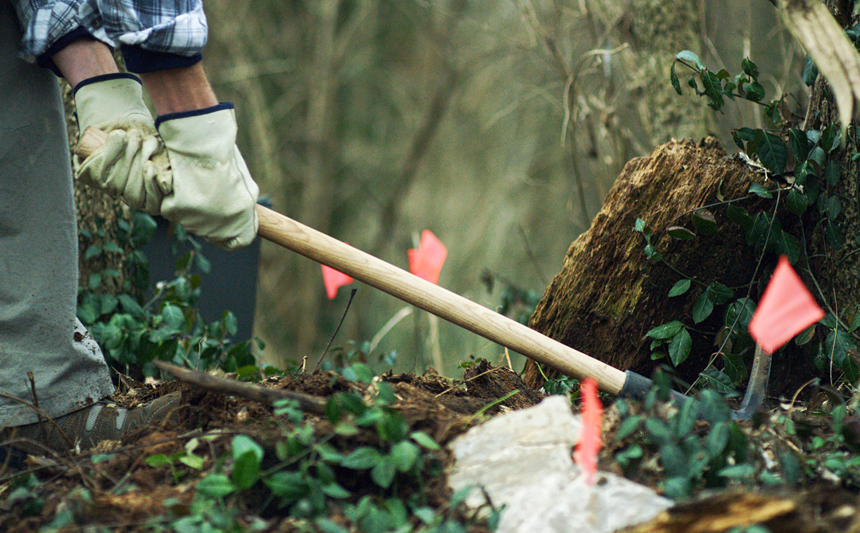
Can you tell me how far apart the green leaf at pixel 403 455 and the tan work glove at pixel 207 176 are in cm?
78

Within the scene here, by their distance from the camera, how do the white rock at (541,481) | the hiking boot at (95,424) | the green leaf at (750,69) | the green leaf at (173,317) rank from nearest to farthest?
the white rock at (541,481), the hiking boot at (95,424), the green leaf at (750,69), the green leaf at (173,317)

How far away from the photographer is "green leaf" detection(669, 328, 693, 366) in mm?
1946

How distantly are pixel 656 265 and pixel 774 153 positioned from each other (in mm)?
445

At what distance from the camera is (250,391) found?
1.33 m

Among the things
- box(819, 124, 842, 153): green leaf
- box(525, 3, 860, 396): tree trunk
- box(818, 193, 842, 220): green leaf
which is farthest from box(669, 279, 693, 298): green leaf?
box(819, 124, 842, 153): green leaf

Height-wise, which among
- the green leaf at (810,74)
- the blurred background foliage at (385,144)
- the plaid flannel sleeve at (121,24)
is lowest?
the blurred background foliage at (385,144)

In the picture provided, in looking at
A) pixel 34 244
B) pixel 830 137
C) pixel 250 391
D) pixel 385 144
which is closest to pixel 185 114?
pixel 34 244

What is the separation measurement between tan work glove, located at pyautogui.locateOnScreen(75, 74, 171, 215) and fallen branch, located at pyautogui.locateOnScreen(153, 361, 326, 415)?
53cm

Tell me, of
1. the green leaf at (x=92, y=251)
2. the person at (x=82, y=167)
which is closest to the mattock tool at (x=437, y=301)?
the person at (x=82, y=167)

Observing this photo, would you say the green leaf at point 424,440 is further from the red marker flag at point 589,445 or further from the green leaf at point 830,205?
the green leaf at point 830,205

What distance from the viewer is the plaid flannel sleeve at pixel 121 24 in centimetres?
156

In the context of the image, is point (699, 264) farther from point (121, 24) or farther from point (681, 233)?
point (121, 24)

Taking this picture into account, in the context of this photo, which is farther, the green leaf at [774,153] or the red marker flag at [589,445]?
the green leaf at [774,153]

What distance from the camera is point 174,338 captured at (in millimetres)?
2488
